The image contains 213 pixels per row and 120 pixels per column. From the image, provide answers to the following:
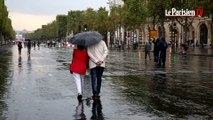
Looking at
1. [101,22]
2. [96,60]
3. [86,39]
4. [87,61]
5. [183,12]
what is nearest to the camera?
[86,39]

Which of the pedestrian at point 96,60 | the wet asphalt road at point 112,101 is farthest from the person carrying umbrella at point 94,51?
the wet asphalt road at point 112,101

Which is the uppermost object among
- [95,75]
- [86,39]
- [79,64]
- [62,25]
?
[62,25]

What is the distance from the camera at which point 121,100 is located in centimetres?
1130

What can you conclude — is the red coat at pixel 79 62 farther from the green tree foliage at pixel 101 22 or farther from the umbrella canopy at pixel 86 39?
the green tree foliage at pixel 101 22

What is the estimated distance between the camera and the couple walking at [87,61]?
11.2 meters

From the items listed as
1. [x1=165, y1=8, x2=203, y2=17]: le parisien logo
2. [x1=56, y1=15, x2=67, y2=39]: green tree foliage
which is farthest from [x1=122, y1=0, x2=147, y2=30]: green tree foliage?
[x1=56, y1=15, x2=67, y2=39]: green tree foliage

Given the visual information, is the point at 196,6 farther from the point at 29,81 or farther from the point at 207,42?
the point at 29,81

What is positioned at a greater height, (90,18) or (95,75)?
(90,18)

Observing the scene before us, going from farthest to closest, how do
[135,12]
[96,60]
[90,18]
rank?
[90,18] → [135,12] → [96,60]

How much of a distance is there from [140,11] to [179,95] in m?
68.5

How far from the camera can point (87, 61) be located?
37.7 ft

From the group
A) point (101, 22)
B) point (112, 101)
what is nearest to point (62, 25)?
point (101, 22)

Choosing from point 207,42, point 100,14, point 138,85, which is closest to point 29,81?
point 138,85

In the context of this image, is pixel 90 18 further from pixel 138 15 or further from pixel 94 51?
pixel 94 51
